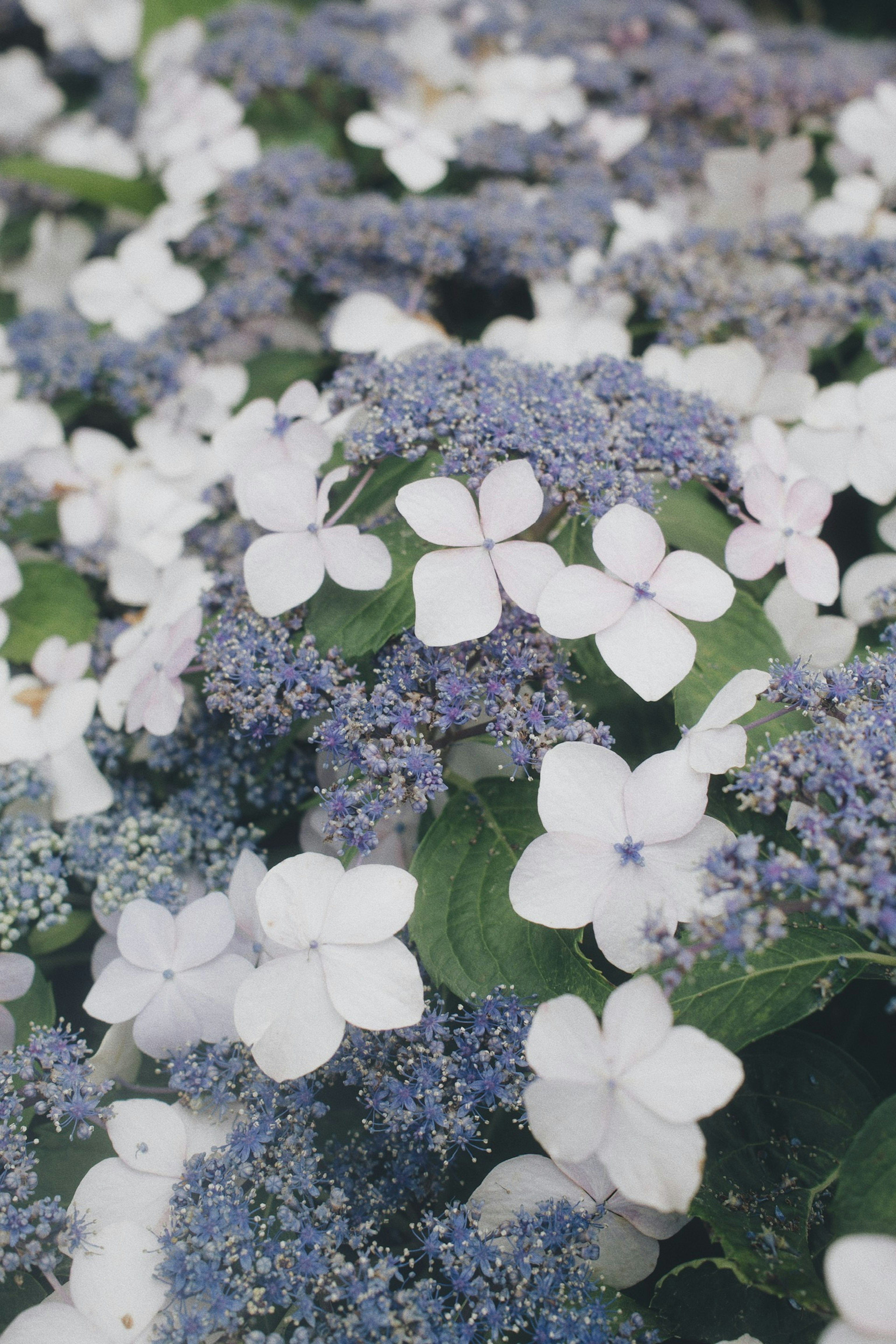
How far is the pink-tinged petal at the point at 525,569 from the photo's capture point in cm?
83

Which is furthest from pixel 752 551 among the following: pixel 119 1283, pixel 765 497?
pixel 119 1283

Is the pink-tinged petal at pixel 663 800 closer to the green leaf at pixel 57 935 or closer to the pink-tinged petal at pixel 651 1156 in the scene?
the pink-tinged petal at pixel 651 1156

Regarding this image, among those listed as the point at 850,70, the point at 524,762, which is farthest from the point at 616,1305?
the point at 850,70

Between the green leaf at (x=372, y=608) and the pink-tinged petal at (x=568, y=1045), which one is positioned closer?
the pink-tinged petal at (x=568, y=1045)

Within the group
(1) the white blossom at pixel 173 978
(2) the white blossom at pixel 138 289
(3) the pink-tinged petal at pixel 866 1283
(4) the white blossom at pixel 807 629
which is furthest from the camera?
(2) the white blossom at pixel 138 289

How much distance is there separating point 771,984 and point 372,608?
17.9 inches

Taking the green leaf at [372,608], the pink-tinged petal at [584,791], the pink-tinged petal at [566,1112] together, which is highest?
the green leaf at [372,608]

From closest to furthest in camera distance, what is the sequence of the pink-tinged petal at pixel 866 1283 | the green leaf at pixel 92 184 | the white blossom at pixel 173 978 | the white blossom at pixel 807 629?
the pink-tinged petal at pixel 866 1283, the white blossom at pixel 173 978, the white blossom at pixel 807 629, the green leaf at pixel 92 184

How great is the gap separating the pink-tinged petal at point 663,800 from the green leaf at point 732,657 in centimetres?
6

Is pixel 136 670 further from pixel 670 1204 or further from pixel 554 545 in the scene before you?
pixel 670 1204

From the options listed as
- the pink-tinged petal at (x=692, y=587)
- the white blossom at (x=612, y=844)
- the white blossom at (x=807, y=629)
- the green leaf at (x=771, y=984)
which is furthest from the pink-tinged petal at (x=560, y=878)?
the white blossom at (x=807, y=629)

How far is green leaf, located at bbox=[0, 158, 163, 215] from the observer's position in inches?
60.6

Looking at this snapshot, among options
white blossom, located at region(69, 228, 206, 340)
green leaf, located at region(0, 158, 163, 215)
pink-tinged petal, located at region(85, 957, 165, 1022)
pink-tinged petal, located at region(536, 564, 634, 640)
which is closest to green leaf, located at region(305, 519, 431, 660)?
pink-tinged petal, located at region(536, 564, 634, 640)

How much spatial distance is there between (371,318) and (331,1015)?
0.88 meters
